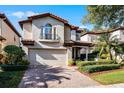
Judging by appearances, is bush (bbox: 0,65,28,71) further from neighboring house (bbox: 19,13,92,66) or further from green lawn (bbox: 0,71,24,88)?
neighboring house (bbox: 19,13,92,66)

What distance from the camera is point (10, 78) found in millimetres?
11969

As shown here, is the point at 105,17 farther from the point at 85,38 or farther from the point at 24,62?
the point at 24,62

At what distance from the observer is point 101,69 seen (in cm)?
1460

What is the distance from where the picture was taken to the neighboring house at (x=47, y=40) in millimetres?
15344

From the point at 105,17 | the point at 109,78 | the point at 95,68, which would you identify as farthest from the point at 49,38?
the point at 109,78

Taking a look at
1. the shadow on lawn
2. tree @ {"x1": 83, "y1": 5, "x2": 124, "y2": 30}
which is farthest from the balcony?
the shadow on lawn

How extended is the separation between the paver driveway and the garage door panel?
18.7 inches

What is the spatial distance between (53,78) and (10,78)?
204 centimetres

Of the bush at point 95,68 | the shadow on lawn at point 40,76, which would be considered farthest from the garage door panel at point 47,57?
the bush at point 95,68

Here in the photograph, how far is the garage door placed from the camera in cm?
1458

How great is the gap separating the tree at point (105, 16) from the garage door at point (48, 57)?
2699 millimetres

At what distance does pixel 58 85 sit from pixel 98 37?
25.5ft
